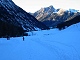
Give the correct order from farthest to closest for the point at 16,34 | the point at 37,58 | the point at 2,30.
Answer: the point at 16,34
the point at 2,30
the point at 37,58

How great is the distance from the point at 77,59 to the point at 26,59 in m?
5.23

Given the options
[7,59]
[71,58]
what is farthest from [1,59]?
[71,58]

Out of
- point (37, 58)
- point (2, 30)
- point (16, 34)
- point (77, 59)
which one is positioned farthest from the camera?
point (16, 34)

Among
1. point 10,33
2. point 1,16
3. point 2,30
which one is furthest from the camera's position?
point 1,16

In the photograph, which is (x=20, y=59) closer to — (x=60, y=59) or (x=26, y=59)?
(x=26, y=59)

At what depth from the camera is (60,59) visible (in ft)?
63.7

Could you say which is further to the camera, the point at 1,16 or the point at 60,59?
the point at 1,16

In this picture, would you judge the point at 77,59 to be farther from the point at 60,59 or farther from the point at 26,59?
the point at 26,59

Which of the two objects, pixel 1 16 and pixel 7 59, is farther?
pixel 1 16

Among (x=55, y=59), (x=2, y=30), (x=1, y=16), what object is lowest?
(x=55, y=59)

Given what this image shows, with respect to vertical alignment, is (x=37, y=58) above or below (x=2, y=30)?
below

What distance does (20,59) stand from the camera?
19859 millimetres

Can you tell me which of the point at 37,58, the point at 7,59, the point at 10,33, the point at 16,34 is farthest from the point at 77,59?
the point at 16,34

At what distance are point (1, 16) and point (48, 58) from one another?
571 feet
